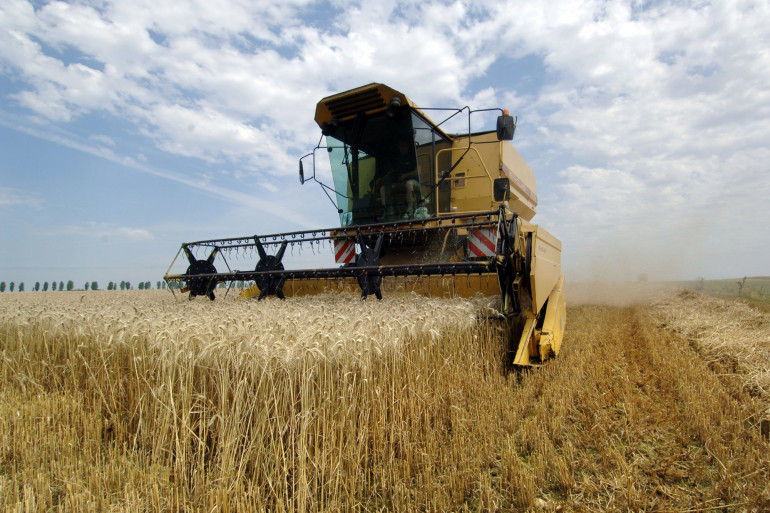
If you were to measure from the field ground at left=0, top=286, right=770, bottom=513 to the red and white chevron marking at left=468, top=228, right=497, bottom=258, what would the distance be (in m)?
2.08

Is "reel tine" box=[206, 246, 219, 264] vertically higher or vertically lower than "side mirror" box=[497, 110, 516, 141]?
lower

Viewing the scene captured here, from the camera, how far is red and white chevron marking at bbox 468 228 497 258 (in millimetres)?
5223

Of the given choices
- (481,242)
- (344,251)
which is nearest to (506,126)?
(481,242)

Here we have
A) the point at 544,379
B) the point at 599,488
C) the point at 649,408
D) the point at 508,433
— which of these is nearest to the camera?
the point at 599,488

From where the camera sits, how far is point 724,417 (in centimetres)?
278

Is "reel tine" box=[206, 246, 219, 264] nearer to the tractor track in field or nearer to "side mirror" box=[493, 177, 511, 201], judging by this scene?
"side mirror" box=[493, 177, 511, 201]

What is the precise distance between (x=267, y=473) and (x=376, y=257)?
9.52 feet

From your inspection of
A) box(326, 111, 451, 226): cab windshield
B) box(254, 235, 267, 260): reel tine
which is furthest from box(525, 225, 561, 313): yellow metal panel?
box(254, 235, 267, 260): reel tine

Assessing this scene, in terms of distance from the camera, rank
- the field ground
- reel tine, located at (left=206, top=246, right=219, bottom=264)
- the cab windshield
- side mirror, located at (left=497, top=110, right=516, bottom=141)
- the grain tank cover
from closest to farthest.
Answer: the field ground
side mirror, located at (left=497, top=110, right=516, bottom=141)
the grain tank cover
the cab windshield
reel tine, located at (left=206, top=246, right=219, bottom=264)

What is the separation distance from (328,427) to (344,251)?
4116mm

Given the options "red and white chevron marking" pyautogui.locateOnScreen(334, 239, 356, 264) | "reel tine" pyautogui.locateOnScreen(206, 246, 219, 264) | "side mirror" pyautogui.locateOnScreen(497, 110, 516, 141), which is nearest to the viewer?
"side mirror" pyautogui.locateOnScreen(497, 110, 516, 141)

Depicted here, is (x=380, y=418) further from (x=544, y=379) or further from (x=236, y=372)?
(x=544, y=379)

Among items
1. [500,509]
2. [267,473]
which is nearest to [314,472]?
[267,473]

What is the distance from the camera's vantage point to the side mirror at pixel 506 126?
4.91m
